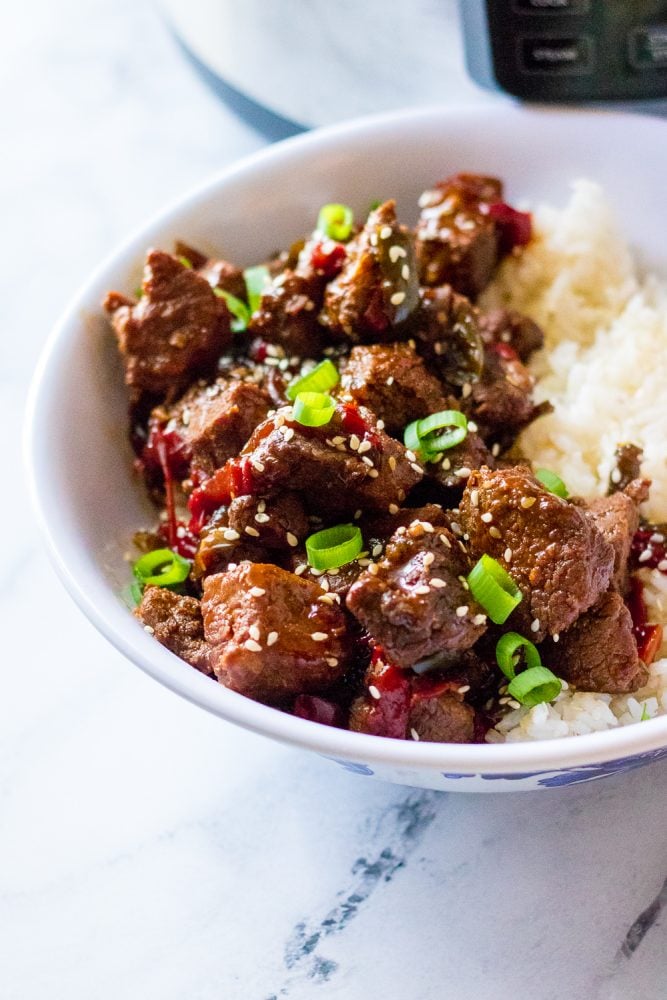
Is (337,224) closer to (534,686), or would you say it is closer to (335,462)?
(335,462)

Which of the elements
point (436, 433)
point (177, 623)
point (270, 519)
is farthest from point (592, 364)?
point (177, 623)

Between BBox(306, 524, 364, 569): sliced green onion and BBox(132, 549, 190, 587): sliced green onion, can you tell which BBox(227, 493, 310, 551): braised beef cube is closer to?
BBox(306, 524, 364, 569): sliced green onion

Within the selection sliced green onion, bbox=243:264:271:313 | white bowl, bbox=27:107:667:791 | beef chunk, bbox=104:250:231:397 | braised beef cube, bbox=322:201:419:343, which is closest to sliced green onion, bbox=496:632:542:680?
white bowl, bbox=27:107:667:791

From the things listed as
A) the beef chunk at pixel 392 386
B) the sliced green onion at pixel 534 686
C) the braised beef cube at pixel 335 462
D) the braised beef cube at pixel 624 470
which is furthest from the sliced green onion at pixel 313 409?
the braised beef cube at pixel 624 470

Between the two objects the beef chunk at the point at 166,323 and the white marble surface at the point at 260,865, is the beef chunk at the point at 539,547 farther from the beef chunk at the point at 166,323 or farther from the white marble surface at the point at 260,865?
the beef chunk at the point at 166,323

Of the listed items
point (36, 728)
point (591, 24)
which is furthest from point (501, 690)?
point (591, 24)

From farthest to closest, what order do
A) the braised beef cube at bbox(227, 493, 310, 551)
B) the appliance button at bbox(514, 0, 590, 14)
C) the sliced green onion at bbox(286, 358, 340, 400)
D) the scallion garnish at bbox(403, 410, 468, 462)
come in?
the appliance button at bbox(514, 0, 590, 14), the sliced green onion at bbox(286, 358, 340, 400), the scallion garnish at bbox(403, 410, 468, 462), the braised beef cube at bbox(227, 493, 310, 551)

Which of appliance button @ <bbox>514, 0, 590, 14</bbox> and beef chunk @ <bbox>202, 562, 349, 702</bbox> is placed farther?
appliance button @ <bbox>514, 0, 590, 14</bbox>
